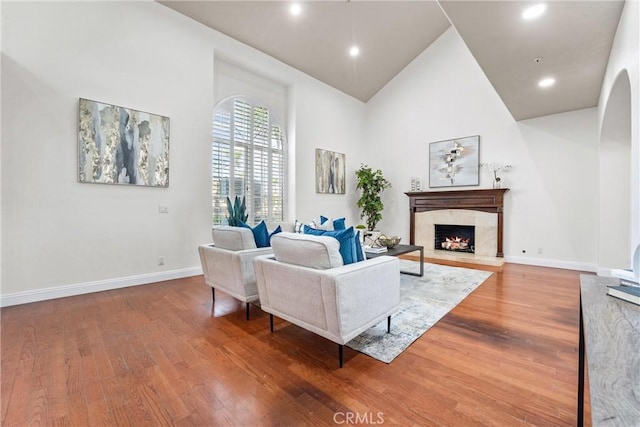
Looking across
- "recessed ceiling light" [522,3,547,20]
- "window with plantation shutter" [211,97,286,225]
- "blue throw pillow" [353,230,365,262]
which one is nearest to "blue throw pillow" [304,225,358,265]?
"blue throw pillow" [353,230,365,262]

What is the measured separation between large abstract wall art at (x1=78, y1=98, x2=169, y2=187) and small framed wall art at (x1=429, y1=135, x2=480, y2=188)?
5.27 m

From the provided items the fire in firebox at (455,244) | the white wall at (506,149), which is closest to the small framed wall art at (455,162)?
the white wall at (506,149)

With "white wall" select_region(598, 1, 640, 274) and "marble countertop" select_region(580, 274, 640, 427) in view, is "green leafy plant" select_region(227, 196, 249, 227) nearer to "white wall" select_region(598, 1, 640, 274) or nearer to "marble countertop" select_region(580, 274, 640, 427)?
"marble countertop" select_region(580, 274, 640, 427)

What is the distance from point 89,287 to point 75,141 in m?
1.77

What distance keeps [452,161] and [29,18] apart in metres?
6.78

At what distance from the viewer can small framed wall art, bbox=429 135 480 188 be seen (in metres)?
5.69

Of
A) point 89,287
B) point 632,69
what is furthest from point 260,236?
point 632,69

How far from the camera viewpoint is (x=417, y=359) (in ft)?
6.34

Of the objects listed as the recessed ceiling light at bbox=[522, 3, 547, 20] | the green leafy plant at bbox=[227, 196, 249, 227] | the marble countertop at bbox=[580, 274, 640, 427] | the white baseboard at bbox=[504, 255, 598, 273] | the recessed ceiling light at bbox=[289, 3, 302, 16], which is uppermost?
the recessed ceiling light at bbox=[289, 3, 302, 16]

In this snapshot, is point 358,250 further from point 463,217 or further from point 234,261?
point 463,217

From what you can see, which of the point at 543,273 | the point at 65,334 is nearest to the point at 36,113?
the point at 65,334

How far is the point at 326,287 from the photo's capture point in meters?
1.79

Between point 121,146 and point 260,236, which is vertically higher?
point 121,146

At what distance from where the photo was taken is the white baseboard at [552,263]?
15.1 ft
